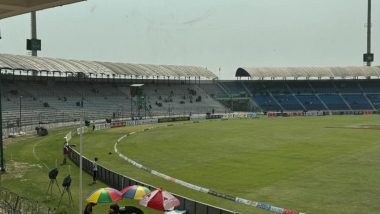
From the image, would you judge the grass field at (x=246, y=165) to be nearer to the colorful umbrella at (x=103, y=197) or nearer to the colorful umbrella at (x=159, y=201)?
the colorful umbrella at (x=103, y=197)

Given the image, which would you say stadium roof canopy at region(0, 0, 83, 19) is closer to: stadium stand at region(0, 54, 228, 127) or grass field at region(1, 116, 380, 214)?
grass field at region(1, 116, 380, 214)

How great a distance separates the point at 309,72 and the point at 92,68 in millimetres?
68761

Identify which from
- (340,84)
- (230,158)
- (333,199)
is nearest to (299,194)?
(333,199)

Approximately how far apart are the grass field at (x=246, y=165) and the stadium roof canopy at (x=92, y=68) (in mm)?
24501

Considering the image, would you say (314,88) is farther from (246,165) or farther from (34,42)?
(246,165)

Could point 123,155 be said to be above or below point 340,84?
below

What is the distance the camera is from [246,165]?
37.6 metres

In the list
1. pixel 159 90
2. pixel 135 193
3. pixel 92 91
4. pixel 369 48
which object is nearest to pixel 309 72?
pixel 369 48

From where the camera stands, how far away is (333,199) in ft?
84.9

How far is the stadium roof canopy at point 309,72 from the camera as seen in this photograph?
436 feet

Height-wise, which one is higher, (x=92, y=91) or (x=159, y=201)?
(x=92, y=91)

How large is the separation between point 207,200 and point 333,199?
7.14 metres

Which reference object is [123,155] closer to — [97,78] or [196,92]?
[97,78]

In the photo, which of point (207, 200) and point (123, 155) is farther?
point (123, 155)
